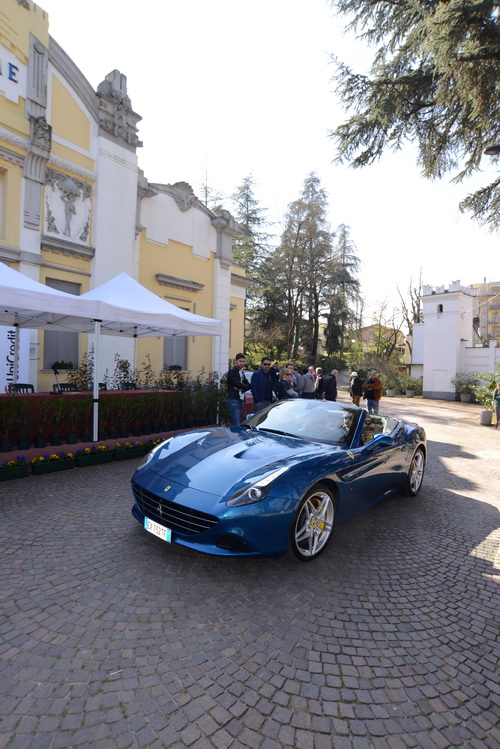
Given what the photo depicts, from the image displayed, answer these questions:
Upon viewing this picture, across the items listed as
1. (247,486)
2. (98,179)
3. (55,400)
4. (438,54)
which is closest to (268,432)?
(247,486)

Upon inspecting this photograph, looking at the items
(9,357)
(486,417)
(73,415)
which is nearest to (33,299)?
(73,415)

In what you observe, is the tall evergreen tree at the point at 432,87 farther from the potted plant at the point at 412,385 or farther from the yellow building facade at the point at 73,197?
the potted plant at the point at 412,385

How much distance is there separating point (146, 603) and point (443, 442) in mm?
9154

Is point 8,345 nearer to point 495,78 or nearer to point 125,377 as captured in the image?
point 125,377

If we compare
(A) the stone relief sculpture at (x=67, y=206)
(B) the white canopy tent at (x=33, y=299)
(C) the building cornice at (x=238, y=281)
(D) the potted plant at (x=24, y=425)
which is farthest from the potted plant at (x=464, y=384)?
(D) the potted plant at (x=24, y=425)

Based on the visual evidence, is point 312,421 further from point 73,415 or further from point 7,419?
point 7,419

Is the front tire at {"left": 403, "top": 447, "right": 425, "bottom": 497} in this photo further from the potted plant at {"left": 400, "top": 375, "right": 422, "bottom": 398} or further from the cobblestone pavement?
the potted plant at {"left": 400, "top": 375, "right": 422, "bottom": 398}

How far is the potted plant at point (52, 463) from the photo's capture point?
5.64 m

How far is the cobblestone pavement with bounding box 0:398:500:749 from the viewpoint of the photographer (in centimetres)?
182

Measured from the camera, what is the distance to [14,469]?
5.39 metres

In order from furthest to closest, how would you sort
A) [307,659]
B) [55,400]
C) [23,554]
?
[55,400], [23,554], [307,659]

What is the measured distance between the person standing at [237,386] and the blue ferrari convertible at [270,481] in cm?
343

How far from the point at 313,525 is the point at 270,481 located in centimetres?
67

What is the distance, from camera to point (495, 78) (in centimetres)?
797
